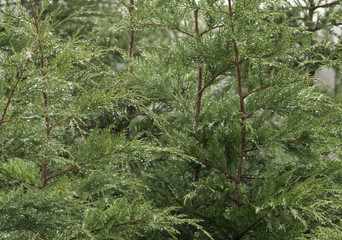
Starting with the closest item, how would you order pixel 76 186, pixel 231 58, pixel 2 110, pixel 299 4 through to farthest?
pixel 2 110 < pixel 76 186 < pixel 231 58 < pixel 299 4

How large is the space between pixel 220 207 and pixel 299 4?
3151mm

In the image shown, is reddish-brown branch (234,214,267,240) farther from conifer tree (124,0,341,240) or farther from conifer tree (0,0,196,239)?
conifer tree (0,0,196,239)

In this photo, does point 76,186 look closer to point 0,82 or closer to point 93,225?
point 93,225

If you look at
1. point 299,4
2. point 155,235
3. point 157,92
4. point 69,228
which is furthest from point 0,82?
point 299,4

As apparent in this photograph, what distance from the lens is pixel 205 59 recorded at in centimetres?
314

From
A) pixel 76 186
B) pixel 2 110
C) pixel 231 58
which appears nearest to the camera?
pixel 2 110

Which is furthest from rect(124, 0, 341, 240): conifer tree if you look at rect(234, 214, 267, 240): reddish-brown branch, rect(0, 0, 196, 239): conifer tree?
rect(0, 0, 196, 239): conifer tree

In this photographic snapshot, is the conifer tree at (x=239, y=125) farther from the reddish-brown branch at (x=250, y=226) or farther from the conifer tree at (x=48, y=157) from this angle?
the conifer tree at (x=48, y=157)

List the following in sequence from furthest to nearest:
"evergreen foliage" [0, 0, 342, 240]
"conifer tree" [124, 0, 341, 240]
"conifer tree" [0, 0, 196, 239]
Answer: "conifer tree" [124, 0, 341, 240], "evergreen foliage" [0, 0, 342, 240], "conifer tree" [0, 0, 196, 239]

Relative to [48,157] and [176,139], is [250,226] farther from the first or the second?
[48,157]

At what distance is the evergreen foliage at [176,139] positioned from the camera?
8.00 ft

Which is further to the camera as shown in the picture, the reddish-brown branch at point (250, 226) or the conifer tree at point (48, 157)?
the reddish-brown branch at point (250, 226)

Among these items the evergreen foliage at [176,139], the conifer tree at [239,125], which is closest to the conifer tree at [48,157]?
the evergreen foliage at [176,139]

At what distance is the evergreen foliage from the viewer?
8.00ft
